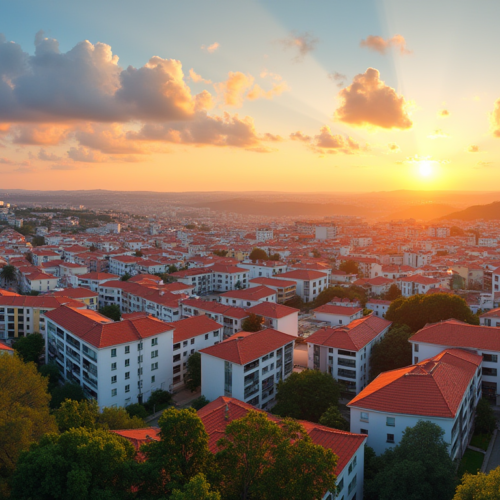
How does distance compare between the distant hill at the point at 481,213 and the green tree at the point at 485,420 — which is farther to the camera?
the distant hill at the point at 481,213

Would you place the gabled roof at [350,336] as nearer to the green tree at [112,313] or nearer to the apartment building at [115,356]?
the apartment building at [115,356]

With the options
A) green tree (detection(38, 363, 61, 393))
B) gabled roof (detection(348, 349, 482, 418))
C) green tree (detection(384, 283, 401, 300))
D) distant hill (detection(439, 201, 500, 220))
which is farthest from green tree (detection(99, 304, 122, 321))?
distant hill (detection(439, 201, 500, 220))

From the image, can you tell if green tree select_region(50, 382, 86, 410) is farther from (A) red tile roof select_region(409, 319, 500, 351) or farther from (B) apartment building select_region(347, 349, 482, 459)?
(A) red tile roof select_region(409, 319, 500, 351)

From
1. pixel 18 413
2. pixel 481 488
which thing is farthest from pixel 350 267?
pixel 481 488

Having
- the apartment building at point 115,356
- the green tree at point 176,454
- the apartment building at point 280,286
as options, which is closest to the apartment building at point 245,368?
the apartment building at point 115,356

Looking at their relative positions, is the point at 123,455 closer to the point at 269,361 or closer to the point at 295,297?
the point at 269,361
